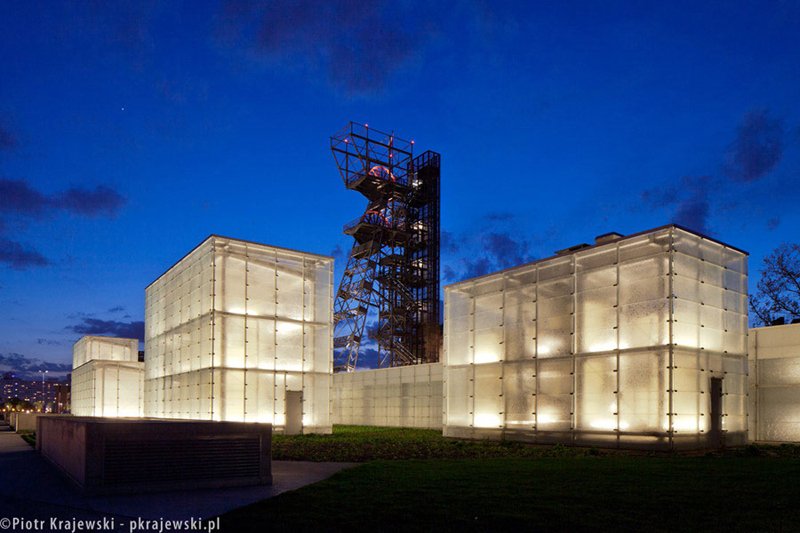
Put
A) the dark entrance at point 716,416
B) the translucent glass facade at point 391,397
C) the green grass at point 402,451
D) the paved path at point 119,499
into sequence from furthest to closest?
the translucent glass facade at point 391,397, the dark entrance at point 716,416, the green grass at point 402,451, the paved path at point 119,499

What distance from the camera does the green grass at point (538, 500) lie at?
9242 mm

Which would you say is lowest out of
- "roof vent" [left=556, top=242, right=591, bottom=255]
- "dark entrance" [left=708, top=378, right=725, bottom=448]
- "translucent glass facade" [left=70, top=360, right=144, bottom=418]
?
"translucent glass facade" [left=70, top=360, right=144, bottom=418]

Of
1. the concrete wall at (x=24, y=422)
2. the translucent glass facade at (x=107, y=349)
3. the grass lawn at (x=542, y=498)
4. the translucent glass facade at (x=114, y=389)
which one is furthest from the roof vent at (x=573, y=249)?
the translucent glass facade at (x=107, y=349)

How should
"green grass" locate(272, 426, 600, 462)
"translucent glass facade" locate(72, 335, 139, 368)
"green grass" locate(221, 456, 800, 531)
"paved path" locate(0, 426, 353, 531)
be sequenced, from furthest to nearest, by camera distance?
1. "translucent glass facade" locate(72, 335, 139, 368)
2. "green grass" locate(272, 426, 600, 462)
3. "paved path" locate(0, 426, 353, 531)
4. "green grass" locate(221, 456, 800, 531)

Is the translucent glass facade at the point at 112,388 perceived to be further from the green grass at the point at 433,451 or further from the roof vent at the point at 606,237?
the roof vent at the point at 606,237

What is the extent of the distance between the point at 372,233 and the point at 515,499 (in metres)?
55.5

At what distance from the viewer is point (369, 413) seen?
Answer: 5012cm

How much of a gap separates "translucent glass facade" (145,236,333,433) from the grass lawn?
15900 millimetres

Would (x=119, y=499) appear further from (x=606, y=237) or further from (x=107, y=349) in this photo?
(x=107, y=349)

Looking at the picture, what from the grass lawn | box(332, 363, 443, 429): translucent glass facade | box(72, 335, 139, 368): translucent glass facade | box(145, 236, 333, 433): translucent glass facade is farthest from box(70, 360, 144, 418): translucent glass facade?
the grass lawn

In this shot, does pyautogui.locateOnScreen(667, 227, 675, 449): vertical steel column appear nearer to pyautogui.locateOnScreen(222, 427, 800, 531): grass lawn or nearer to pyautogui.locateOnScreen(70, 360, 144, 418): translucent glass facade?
pyautogui.locateOnScreen(222, 427, 800, 531): grass lawn

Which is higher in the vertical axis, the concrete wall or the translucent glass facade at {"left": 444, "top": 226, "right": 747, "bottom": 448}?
the translucent glass facade at {"left": 444, "top": 226, "right": 747, "bottom": 448}

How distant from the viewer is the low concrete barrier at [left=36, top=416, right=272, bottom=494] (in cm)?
1183

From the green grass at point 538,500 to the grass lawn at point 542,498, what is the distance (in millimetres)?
17
